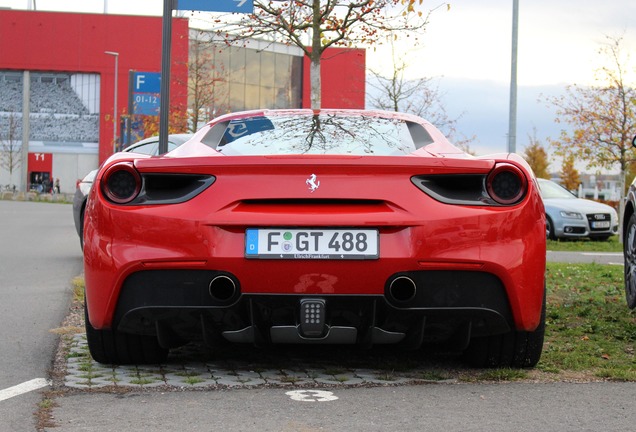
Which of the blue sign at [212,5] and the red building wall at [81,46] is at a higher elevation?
the red building wall at [81,46]

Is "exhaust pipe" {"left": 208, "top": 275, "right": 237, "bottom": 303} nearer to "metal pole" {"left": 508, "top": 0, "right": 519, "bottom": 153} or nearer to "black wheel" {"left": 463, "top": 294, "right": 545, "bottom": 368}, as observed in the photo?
"black wheel" {"left": 463, "top": 294, "right": 545, "bottom": 368}

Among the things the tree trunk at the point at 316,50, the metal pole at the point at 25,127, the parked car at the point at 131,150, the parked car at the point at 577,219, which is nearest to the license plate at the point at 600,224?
the parked car at the point at 577,219

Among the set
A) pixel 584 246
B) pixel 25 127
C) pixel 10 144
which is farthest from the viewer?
pixel 25 127

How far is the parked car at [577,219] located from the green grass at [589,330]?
32.8 ft

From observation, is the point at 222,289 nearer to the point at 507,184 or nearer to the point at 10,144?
the point at 507,184

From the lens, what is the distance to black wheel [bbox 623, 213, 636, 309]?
692cm

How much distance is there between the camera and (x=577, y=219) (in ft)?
67.9

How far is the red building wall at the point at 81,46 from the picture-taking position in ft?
227

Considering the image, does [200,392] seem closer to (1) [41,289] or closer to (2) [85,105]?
(1) [41,289]

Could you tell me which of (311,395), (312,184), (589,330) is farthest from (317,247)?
(589,330)

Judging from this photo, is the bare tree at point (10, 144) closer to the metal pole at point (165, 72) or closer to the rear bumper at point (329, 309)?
the metal pole at point (165, 72)

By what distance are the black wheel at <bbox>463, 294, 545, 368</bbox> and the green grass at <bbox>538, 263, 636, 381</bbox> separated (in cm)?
15

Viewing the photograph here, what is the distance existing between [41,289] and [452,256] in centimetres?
568

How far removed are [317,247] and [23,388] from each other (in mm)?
1415
